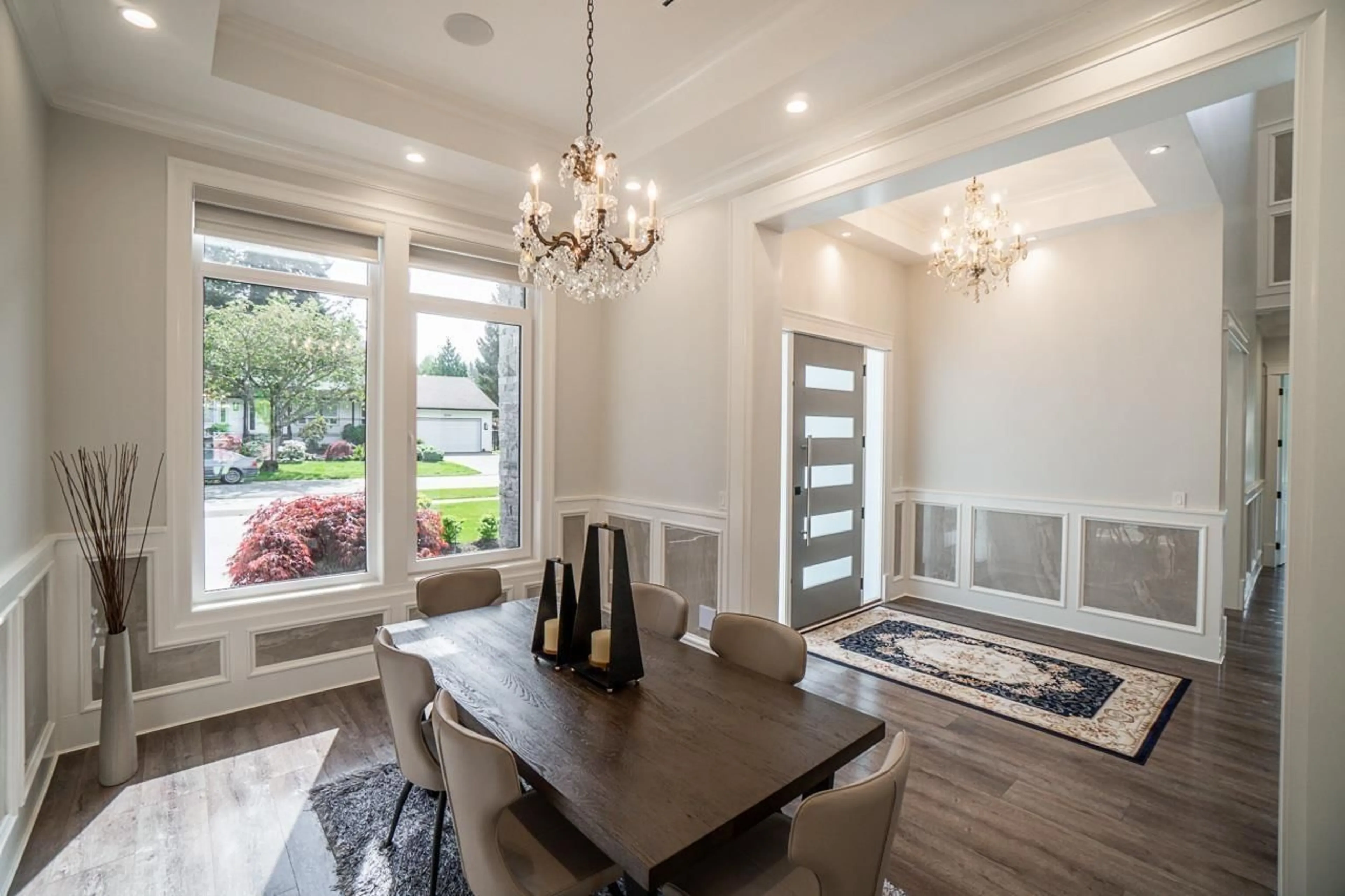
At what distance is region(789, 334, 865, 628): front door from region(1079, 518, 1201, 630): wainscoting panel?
172cm

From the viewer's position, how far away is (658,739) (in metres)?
1.62

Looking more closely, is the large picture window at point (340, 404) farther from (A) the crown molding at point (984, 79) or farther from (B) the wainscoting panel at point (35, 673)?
(A) the crown molding at point (984, 79)

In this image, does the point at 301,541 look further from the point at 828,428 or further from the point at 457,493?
the point at 828,428

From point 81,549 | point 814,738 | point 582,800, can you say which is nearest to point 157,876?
point 81,549

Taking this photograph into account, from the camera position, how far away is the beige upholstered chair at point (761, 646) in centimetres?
211

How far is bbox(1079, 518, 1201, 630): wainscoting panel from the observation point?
13.6 ft

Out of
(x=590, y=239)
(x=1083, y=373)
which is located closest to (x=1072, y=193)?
(x=1083, y=373)

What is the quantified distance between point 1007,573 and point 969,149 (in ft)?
12.2

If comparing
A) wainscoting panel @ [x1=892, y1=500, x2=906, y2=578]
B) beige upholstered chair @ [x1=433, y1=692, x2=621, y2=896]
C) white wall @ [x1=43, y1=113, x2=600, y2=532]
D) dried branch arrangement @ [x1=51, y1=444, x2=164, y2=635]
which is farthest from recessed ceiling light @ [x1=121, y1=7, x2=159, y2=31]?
wainscoting panel @ [x1=892, y1=500, x2=906, y2=578]

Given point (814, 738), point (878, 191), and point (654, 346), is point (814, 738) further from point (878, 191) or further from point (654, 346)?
point (654, 346)

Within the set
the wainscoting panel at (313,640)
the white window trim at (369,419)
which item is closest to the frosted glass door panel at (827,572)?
the white window trim at (369,419)

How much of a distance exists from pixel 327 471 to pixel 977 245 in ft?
14.6

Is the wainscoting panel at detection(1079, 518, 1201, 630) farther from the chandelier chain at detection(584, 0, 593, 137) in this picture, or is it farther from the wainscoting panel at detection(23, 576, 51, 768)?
the wainscoting panel at detection(23, 576, 51, 768)

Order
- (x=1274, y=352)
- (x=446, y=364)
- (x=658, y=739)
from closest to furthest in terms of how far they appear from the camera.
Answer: (x=658, y=739) → (x=446, y=364) → (x=1274, y=352)
